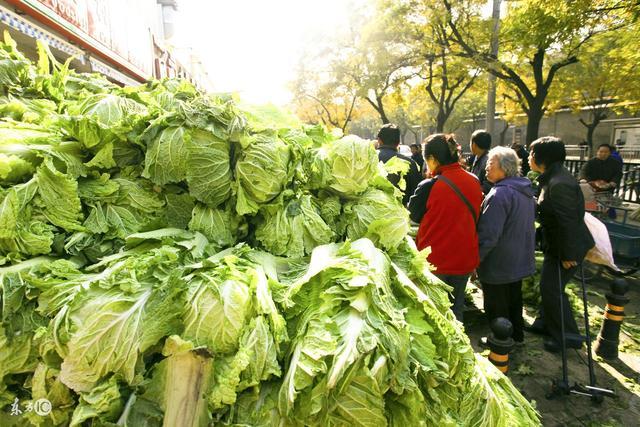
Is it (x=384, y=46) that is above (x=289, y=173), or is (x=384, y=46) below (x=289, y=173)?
above

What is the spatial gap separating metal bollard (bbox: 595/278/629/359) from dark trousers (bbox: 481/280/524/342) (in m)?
0.89

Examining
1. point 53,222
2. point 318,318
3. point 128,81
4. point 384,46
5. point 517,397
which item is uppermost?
point 384,46

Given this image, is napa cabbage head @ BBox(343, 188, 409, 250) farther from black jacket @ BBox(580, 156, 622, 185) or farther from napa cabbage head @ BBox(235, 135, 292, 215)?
black jacket @ BBox(580, 156, 622, 185)

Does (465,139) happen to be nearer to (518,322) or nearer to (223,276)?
(518,322)

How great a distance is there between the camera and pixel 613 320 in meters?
4.49

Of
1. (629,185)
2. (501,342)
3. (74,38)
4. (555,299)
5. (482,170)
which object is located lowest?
(555,299)

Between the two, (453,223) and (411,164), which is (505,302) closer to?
(453,223)

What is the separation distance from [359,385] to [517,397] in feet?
4.57

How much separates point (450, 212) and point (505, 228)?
0.95m

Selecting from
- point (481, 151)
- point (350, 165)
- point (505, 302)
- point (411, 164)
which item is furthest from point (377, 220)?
point (481, 151)

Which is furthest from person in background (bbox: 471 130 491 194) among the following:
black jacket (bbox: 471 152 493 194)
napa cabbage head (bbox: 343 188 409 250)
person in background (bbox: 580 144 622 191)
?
person in background (bbox: 580 144 622 191)

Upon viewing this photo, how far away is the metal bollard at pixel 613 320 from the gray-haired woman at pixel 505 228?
3.18ft

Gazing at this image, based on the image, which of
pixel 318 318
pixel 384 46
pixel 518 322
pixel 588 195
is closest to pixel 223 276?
pixel 318 318

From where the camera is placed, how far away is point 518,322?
16.4ft
